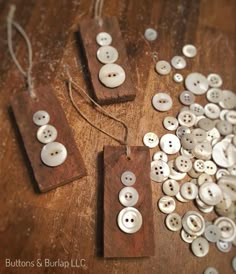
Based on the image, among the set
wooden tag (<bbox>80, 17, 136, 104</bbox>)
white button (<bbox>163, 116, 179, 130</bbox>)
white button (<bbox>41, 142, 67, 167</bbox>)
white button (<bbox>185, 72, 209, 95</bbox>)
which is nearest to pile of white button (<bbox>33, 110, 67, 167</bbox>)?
white button (<bbox>41, 142, 67, 167</bbox>)

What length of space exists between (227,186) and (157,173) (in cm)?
16

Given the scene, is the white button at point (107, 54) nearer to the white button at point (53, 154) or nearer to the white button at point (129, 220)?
the white button at point (53, 154)

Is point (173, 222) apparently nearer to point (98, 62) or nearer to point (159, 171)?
point (159, 171)

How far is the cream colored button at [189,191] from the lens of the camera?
2.53 feet

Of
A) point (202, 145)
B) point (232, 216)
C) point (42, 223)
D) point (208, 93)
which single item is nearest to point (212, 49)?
point (208, 93)

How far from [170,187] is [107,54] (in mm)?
341

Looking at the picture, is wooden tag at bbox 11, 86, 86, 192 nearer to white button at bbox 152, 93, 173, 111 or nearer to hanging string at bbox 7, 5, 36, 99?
hanging string at bbox 7, 5, 36, 99

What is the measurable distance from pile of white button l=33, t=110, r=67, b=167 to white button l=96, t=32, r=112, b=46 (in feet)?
0.72

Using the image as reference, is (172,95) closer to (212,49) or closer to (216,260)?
(212,49)

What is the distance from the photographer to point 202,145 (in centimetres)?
82

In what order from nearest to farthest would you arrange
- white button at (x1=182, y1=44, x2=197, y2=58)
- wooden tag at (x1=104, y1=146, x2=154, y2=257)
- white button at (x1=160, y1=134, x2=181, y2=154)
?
wooden tag at (x1=104, y1=146, x2=154, y2=257)
white button at (x1=160, y1=134, x2=181, y2=154)
white button at (x1=182, y1=44, x2=197, y2=58)

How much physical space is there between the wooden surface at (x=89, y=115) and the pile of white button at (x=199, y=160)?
0.06ft

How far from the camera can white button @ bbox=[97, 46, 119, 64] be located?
851 mm

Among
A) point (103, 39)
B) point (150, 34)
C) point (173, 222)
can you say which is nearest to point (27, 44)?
point (103, 39)
